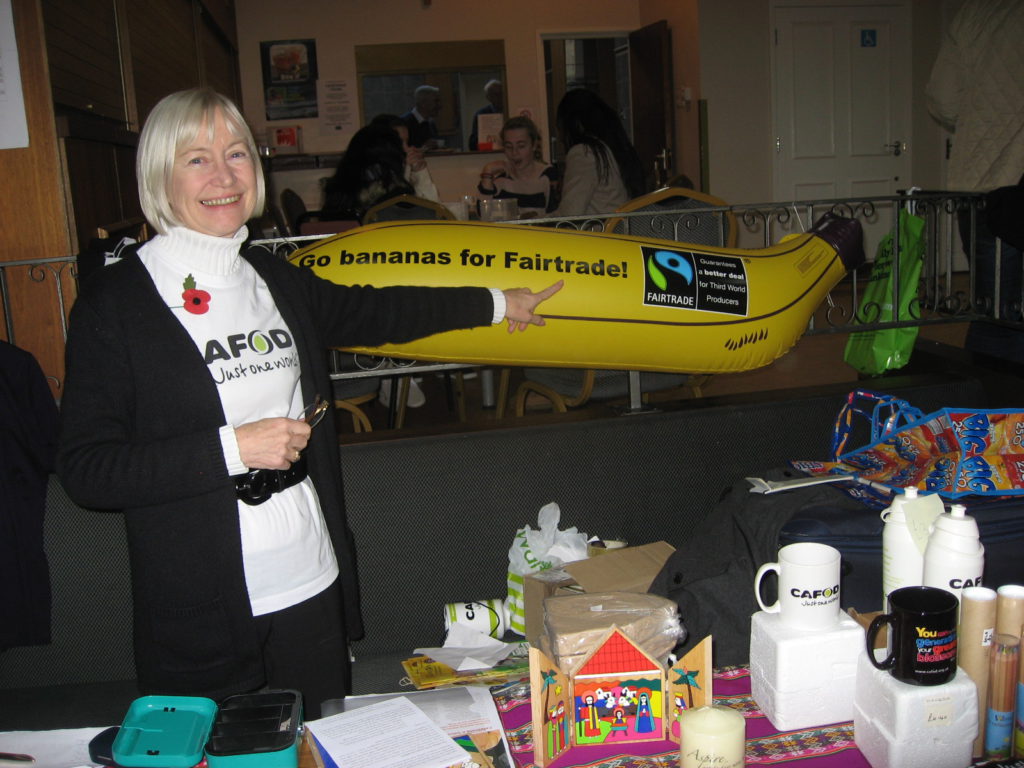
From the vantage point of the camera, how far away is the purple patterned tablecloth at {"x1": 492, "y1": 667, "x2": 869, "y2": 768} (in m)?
0.98

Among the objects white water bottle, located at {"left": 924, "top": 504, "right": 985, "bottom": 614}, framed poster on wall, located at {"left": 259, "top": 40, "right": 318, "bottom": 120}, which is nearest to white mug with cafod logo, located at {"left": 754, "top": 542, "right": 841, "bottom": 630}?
white water bottle, located at {"left": 924, "top": 504, "right": 985, "bottom": 614}

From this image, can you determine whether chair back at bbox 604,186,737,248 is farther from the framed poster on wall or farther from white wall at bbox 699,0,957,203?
the framed poster on wall

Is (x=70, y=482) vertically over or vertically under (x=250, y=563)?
over

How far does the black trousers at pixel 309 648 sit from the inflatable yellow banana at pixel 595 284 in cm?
62

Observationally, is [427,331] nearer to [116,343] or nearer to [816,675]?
[116,343]

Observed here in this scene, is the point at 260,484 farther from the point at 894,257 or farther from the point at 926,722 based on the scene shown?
the point at 894,257

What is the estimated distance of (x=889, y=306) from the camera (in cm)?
243

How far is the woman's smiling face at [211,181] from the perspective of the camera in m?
1.29

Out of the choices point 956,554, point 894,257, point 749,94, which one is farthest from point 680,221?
point 749,94

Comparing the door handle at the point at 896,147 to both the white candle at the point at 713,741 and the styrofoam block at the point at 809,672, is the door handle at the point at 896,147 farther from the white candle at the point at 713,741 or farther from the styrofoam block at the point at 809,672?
the white candle at the point at 713,741

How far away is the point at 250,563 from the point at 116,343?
1.16 feet

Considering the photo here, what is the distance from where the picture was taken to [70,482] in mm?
1193

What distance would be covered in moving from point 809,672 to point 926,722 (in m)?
0.13

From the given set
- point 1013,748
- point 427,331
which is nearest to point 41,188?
point 427,331
